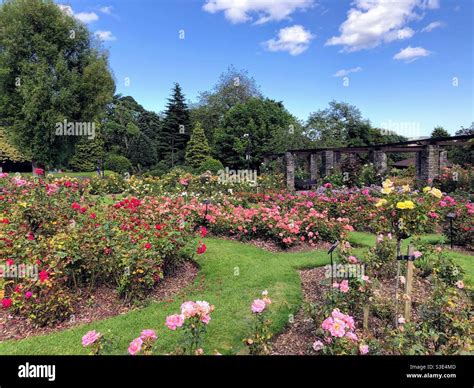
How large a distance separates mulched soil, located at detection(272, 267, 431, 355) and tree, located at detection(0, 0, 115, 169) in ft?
51.3

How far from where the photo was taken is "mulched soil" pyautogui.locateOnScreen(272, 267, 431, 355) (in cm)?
302

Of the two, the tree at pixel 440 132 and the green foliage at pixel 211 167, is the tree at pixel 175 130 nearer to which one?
the green foliage at pixel 211 167

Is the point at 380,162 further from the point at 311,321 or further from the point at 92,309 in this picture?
the point at 92,309

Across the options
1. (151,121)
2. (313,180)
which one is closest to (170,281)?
(313,180)

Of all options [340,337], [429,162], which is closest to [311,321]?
[340,337]

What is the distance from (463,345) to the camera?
8.16 ft

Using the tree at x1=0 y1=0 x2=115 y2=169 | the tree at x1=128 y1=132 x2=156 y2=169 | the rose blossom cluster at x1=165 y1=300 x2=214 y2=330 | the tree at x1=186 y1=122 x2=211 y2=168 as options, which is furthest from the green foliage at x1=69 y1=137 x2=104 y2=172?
the rose blossom cluster at x1=165 y1=300 x2=214 y2=330

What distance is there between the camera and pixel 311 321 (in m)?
3.43

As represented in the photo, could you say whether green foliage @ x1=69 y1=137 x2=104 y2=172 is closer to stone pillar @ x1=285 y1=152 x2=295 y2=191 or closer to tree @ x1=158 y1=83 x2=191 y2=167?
tree @ x1=158 y1=83 x2=191 y2=167

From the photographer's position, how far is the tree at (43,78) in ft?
51.8

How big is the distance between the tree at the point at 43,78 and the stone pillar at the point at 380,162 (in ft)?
46.0

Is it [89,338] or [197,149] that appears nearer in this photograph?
[89,338]

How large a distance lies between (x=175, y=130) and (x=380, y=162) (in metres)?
22.0

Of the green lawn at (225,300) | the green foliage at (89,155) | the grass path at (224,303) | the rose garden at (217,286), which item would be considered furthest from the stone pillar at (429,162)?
the green foliage at (89,155)
